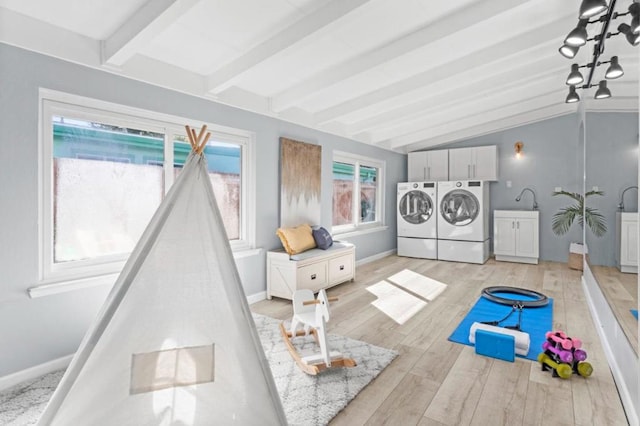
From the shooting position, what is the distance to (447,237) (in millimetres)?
6152

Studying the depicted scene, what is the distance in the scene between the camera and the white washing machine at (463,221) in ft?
19.3

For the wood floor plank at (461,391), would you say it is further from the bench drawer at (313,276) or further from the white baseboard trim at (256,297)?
the white baseboard trim at (256,297)

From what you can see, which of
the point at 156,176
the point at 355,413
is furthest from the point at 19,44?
the point at 355,413

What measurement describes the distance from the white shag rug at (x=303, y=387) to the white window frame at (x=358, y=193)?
9.03ft

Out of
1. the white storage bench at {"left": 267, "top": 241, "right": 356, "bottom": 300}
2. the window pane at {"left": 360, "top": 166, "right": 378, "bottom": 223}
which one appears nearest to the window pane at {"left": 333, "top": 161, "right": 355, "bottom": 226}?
the window pane at {"left": 360, "top": 166, "right": 378, "bottom": 223}

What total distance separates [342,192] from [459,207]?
2.18 m

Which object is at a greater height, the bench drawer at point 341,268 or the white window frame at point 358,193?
the white window frame at point 358,193

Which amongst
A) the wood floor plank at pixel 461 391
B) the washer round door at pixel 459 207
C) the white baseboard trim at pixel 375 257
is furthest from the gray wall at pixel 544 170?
Answer: the wood floor plank at pixel 461 391

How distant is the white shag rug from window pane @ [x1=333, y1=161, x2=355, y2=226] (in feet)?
9.68

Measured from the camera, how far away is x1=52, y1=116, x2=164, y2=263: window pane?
→ 7.97ft

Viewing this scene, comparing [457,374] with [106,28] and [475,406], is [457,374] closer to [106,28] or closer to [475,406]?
[475,406]

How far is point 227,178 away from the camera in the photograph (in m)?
3.67

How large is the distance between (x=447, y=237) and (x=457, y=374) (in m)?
4.17

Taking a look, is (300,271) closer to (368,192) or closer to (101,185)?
(101,185)
